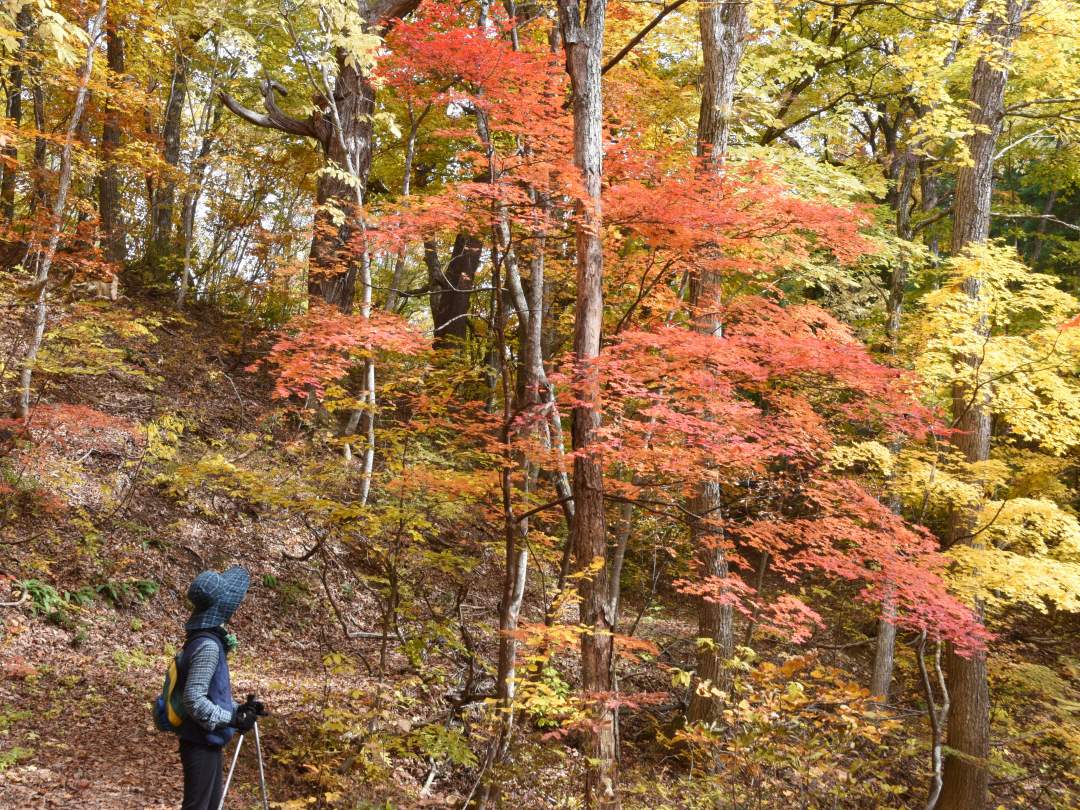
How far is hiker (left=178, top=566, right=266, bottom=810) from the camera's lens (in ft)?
11.4

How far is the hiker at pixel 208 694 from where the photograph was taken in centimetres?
346

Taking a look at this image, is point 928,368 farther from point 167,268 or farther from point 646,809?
point 167,268

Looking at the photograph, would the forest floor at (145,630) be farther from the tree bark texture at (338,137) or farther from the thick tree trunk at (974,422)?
the tree bark texture at (338,137)

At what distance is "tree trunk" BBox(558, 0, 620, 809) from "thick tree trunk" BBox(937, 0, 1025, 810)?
458 cm

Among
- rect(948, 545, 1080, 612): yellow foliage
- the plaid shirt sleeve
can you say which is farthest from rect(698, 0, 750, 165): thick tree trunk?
the plaid shirt sleeve

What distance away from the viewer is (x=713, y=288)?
7.83 m

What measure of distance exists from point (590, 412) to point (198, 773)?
11.9 feet

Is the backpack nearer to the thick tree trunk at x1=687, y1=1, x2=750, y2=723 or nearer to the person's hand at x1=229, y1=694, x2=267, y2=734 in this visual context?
the person's hand at x1=229, y1=694, x2=267, y2=734

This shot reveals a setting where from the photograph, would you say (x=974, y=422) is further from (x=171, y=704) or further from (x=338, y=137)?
(x=338, y=137)

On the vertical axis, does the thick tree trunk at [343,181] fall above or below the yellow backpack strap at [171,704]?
above

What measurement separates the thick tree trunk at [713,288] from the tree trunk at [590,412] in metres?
2.06

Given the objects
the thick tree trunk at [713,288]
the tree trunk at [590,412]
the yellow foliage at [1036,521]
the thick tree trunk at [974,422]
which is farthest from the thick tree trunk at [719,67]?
the yellow foliage at [1036,521]

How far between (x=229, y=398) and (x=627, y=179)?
7.88 meters

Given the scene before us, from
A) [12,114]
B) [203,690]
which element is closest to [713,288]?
[203,690]
